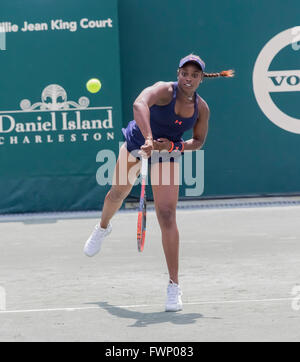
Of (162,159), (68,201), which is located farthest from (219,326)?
(68,201)

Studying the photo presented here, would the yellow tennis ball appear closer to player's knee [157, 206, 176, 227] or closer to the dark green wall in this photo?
the dark green wall

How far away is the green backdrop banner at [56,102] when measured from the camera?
349 inches

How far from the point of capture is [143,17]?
9.32m

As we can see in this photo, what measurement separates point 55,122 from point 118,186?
11.2 feet

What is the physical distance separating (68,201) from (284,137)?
2.59m

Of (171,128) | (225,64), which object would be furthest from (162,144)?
(225,64)

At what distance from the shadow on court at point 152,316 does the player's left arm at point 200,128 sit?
3.55ft

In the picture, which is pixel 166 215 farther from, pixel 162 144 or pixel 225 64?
pixel 225 64

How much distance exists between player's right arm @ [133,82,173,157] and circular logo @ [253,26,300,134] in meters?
4.44

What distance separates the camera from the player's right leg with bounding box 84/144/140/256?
18.6 feet

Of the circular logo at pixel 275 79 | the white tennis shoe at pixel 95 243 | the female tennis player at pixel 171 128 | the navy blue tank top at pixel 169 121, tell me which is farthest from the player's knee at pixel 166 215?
the circular logo at pixel 275 79

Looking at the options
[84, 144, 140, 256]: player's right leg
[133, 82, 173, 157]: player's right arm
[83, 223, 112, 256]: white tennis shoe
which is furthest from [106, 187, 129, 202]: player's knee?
[133, 82, 173, 157]: player's right arm

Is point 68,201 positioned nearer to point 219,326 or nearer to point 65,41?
point 65,41

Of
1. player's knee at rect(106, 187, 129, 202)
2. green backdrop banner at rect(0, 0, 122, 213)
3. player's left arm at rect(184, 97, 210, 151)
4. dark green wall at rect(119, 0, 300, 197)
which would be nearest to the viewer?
player's left arm at rect(184, 97, 210, 151)
